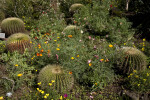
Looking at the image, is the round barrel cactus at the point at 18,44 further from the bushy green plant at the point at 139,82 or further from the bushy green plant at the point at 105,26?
the bushy green plant at the point at 139,82

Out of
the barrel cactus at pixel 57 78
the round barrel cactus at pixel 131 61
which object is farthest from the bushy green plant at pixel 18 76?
the round barrel cactus at pixel 131 61

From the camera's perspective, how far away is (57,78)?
9.64ft

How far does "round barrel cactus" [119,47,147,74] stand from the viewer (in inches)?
137

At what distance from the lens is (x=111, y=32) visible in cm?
538

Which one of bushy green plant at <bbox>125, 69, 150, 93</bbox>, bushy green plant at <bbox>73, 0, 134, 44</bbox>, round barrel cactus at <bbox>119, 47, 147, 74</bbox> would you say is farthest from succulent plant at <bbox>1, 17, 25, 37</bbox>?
bushy green plant at <bbox>125, 69, 150, 93</bbox>

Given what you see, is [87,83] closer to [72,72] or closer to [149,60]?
[72,72]

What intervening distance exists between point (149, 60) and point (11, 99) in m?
3.31

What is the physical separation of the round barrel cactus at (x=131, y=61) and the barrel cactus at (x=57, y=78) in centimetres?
129

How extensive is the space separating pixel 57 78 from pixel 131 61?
1.70 meters

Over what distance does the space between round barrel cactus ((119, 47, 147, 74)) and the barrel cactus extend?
4.25 ft

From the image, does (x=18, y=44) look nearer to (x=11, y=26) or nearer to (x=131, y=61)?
(x=11, y=26)

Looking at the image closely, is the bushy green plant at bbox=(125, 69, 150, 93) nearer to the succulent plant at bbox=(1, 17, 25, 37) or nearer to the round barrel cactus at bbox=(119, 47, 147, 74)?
the round barrel cactus at bbox=(119, 47, 147, 74)

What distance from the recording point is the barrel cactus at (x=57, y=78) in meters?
2.93

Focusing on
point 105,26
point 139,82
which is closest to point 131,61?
point 139,82
